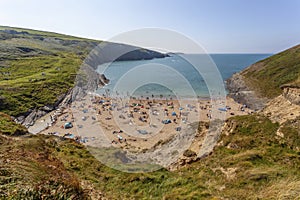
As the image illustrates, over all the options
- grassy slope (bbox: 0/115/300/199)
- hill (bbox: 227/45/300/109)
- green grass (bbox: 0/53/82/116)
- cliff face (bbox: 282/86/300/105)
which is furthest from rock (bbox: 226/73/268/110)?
green grass (bbox: 0/53/82/116)

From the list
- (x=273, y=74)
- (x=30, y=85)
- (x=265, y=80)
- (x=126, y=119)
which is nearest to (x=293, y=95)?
(x=126, y=119)

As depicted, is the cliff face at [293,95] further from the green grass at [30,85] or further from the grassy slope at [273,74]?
the green grass at [30,85]

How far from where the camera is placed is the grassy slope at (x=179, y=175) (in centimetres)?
623

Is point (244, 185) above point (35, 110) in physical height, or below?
above

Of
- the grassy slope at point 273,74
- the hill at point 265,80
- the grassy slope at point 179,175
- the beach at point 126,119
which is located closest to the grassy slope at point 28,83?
the beach at point 126,119

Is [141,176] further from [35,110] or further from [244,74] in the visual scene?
[244,74]

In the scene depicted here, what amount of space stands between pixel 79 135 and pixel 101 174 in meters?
23.6

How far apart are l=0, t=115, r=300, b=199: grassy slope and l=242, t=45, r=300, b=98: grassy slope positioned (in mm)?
42038

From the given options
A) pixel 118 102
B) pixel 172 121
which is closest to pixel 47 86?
pixel 118 102

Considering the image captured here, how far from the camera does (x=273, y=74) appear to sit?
60812mm

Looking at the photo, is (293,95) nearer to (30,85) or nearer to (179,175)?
(179,175)

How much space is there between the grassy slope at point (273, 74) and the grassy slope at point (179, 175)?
4204cm

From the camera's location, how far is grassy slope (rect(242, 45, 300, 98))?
170 ft

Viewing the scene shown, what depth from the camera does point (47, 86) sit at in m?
52.0
